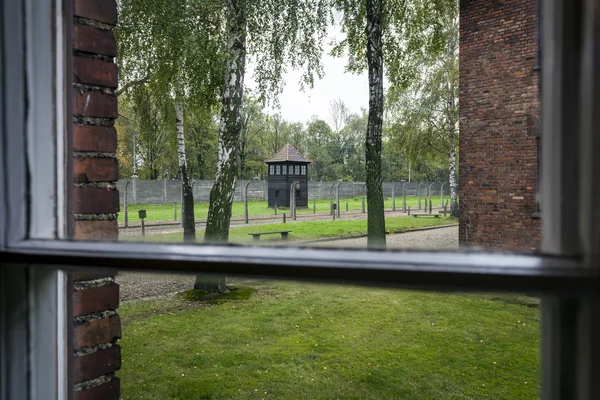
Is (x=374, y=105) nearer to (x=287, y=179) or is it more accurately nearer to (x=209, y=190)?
(x=287, y=179)

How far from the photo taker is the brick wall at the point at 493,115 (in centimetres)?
102

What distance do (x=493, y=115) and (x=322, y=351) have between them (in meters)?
2.23

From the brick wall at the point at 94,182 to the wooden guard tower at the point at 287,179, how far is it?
2012 mm

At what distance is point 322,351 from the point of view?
3.10 meters

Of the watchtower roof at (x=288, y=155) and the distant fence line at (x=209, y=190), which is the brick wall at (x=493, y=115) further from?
Result: the watchtower roof at (x=288, y=155)

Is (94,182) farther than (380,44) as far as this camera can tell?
No

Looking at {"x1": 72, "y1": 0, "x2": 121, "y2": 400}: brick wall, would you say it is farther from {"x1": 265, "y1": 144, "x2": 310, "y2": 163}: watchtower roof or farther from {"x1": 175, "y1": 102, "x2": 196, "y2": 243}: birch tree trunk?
{"x1": 265, "y1": 144, "x2": 310, "y2": 163}: watchtower roof

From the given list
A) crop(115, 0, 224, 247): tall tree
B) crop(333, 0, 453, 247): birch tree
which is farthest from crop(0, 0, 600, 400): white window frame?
crop(333, 0, 453, 247): birch tree

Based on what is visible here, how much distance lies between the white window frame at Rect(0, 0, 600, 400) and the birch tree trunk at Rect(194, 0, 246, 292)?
230cm

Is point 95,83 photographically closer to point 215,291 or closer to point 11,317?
point 11,317

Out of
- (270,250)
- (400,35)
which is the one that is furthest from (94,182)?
(400,35)

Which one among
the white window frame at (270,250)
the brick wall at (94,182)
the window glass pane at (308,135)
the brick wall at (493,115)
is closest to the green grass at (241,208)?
the window glass pane at (308,135)

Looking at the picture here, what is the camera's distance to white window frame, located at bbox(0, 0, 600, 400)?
8.7 inches

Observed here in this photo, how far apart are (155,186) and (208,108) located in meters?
1.24
